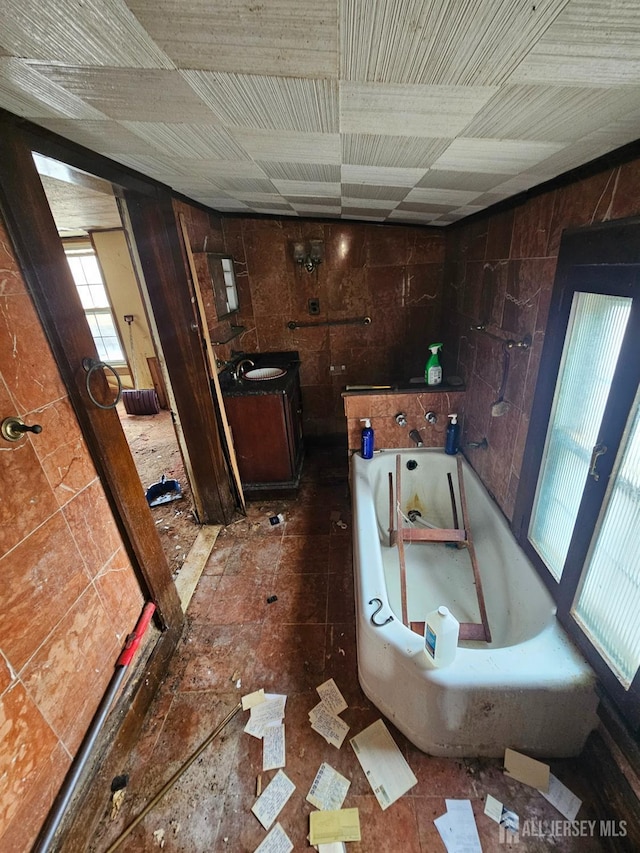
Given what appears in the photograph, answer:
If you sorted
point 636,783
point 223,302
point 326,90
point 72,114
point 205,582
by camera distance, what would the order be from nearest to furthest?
point 326,90 < point 72,114 < point 636,783 < point 205,582 < point 223,302

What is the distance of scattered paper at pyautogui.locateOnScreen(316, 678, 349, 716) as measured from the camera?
4.70 ft

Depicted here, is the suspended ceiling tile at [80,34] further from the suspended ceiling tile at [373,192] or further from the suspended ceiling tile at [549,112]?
the suspended ceiling tile at [373,192]

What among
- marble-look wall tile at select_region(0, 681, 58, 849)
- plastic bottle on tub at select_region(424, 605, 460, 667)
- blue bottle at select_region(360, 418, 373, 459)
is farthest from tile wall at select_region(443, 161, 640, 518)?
marble-look wall tile at select_region(0, 681, 58, 849)

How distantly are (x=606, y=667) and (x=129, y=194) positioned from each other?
274 centimetres

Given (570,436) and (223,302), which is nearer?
(570,436)

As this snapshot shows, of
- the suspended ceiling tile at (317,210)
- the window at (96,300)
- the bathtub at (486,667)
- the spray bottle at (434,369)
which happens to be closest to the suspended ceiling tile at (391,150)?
the suspended ceiling tile at (317,210)

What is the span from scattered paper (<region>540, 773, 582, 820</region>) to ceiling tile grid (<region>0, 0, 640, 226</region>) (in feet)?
6.40

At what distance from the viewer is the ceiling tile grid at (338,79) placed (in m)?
0.49

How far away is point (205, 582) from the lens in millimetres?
2080

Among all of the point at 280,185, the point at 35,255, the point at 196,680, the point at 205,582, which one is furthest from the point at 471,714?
the point at 280,185

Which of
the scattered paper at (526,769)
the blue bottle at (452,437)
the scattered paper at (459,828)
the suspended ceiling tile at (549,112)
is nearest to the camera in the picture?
the suspended ceiling tile at (549,112)

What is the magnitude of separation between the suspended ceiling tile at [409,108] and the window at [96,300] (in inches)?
178

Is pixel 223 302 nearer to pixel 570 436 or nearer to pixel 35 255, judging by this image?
pixel 35 255

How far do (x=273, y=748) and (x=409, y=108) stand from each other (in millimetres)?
2060
